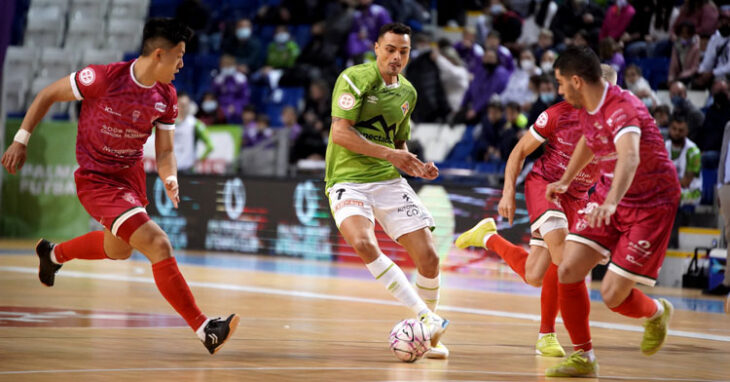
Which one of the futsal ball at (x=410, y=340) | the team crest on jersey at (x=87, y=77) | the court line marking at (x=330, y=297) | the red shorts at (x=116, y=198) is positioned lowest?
the court line marking at (x=330, y=297)

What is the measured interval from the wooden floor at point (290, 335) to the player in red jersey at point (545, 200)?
1.18 feet

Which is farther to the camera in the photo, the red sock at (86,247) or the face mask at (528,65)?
the face mask at (528,65)

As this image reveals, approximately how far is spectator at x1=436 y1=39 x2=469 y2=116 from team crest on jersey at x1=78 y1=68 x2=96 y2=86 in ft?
39.4

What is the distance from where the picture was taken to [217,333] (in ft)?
23.4

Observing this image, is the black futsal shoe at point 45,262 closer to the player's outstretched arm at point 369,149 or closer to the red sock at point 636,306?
the player's outstretched arm at point 369,149

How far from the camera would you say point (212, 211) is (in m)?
18.7

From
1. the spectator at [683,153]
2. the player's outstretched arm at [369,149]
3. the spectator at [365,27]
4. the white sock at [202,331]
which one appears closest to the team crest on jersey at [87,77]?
the player's outstretched arm at [369,149]

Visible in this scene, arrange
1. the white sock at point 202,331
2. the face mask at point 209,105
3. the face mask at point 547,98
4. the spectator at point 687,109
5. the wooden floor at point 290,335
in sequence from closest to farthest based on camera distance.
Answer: the wooden floor at point 290,335 < the white sock at point 202,331 < the spectator at point 687,109 < the face mask at point 547,98 < the face mask at point 209,105

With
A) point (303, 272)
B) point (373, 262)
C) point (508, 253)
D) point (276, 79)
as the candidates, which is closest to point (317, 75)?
point (276, 79)

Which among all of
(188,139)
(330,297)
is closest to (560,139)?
(330,297)

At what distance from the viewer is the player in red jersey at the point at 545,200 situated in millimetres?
8195

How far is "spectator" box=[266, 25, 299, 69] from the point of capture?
22.0 meters

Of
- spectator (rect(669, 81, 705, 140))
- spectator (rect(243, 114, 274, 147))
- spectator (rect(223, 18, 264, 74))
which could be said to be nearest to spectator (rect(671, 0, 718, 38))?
spectator (rect(669, 81, 705, 140))

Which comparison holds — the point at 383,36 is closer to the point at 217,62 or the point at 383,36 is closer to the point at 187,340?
the point at 187,340
